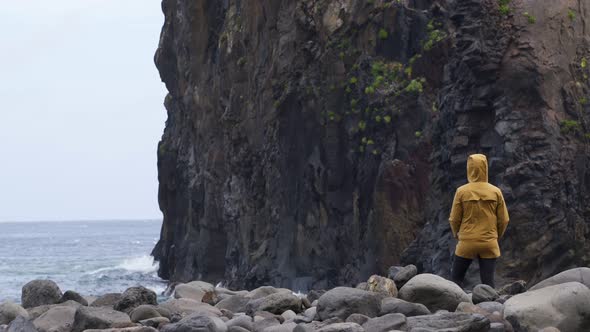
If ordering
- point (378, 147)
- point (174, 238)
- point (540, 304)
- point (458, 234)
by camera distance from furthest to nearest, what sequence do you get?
point (174, 238) < point (378, 147) < point (458, 234) < point (540, 304)

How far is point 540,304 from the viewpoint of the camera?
31.2 feet

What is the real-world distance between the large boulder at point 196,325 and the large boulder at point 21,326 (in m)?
1.37

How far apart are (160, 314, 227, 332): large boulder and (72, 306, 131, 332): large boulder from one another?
2.54 feet

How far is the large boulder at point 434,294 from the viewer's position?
34.0 ft

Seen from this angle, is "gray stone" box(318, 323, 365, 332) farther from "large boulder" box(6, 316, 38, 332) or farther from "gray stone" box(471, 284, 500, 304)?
"large boulder" box(6, 316, 38, 332)

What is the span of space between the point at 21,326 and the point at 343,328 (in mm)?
3300

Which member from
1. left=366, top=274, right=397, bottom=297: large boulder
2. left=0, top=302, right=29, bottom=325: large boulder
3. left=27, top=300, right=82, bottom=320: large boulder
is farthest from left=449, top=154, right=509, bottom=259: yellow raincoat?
left=0, top=302, right=29, bottom=325: large boulder

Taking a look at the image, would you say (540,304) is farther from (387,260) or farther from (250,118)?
(250,118)

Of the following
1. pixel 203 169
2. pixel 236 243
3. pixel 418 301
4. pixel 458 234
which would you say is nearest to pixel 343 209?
pixel 236 243

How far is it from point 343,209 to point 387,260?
15.8ft

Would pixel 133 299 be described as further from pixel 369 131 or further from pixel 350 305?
pixel 369 131

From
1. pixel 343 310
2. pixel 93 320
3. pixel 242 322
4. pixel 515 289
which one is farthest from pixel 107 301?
pixel 515 289

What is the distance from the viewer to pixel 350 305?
33.0ft

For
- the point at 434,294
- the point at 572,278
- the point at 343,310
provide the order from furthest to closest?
the point at 572,278, the point at 434,294, the point at 343,310
